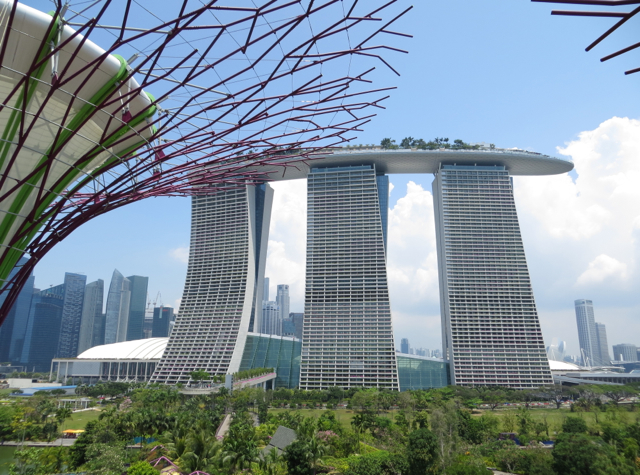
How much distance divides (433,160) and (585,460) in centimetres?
6895

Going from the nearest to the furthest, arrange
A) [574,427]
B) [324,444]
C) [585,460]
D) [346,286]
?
[585,460], [324,444], [574,427], [346,286]

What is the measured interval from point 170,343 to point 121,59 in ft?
268

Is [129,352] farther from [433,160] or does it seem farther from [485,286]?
[433,160]

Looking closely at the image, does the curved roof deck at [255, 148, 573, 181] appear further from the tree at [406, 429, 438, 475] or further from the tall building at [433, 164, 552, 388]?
the tree at [406, 429, 438, 475]

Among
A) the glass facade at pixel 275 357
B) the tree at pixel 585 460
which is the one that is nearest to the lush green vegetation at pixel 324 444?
the tree at pixel 585 460

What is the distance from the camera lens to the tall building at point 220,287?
85.8 metres

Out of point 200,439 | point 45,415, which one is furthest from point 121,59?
point 45,415

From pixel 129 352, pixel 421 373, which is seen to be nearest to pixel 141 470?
pixel 421 373

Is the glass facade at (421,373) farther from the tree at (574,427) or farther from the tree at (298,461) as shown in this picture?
the tree at (298,461)

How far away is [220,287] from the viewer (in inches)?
3570

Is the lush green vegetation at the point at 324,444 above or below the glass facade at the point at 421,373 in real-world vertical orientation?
below

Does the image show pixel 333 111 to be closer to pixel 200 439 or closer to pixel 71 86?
pixel 71 86

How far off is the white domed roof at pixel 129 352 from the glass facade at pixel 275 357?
25286 millimetres

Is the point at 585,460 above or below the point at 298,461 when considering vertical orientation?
above
